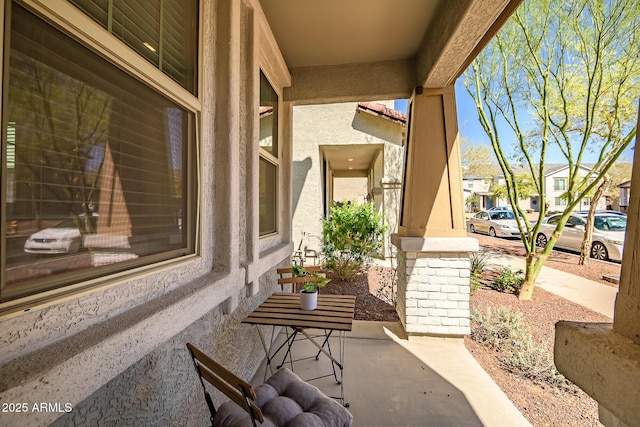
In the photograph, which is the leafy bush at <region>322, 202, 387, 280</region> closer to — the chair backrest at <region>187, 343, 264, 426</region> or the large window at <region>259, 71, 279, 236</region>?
the large window at <region>259, 71, 279, 236</region>

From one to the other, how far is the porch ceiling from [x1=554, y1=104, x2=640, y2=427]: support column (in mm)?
2066

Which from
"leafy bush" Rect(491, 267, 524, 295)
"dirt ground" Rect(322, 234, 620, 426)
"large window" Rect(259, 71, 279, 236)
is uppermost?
"large window" Rect(259, 71, 279, 236)

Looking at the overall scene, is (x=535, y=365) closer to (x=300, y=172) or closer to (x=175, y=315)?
(x=175, y=315)

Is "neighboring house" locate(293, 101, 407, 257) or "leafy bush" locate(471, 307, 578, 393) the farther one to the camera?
"neighboring house" locate(293, 101, 407, 257)

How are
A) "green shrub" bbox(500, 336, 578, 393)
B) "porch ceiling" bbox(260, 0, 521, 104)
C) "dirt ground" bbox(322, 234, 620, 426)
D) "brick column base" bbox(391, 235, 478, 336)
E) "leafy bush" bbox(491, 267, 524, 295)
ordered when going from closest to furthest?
"dirt ground" bbox(322, 234, 620, 426)
"porch ceiling" bbox(260, 0, 521, 104)
"green shrub" bbox(500, 336, 578, 393)
"brick column base" bbox(391, 235, 478, 336)
"leafy bush" bbox(491, 267, 524, 295)

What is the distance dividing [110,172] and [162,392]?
3.58 ft

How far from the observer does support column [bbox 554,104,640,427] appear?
66cm

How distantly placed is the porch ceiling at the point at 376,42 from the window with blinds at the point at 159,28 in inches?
51.0

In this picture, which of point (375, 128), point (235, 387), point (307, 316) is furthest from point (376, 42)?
point (375, 128)

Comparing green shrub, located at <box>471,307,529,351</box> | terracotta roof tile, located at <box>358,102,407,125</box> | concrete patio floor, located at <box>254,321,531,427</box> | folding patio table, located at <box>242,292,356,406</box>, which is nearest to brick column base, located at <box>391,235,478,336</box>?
concrete patio floor, located at <box>254,321,531,427</box>

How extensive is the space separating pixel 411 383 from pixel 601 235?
29.5ft

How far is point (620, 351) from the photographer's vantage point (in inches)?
27.3

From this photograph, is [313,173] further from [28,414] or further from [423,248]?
[28,414]

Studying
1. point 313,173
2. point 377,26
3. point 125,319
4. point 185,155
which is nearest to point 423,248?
point 377,26
